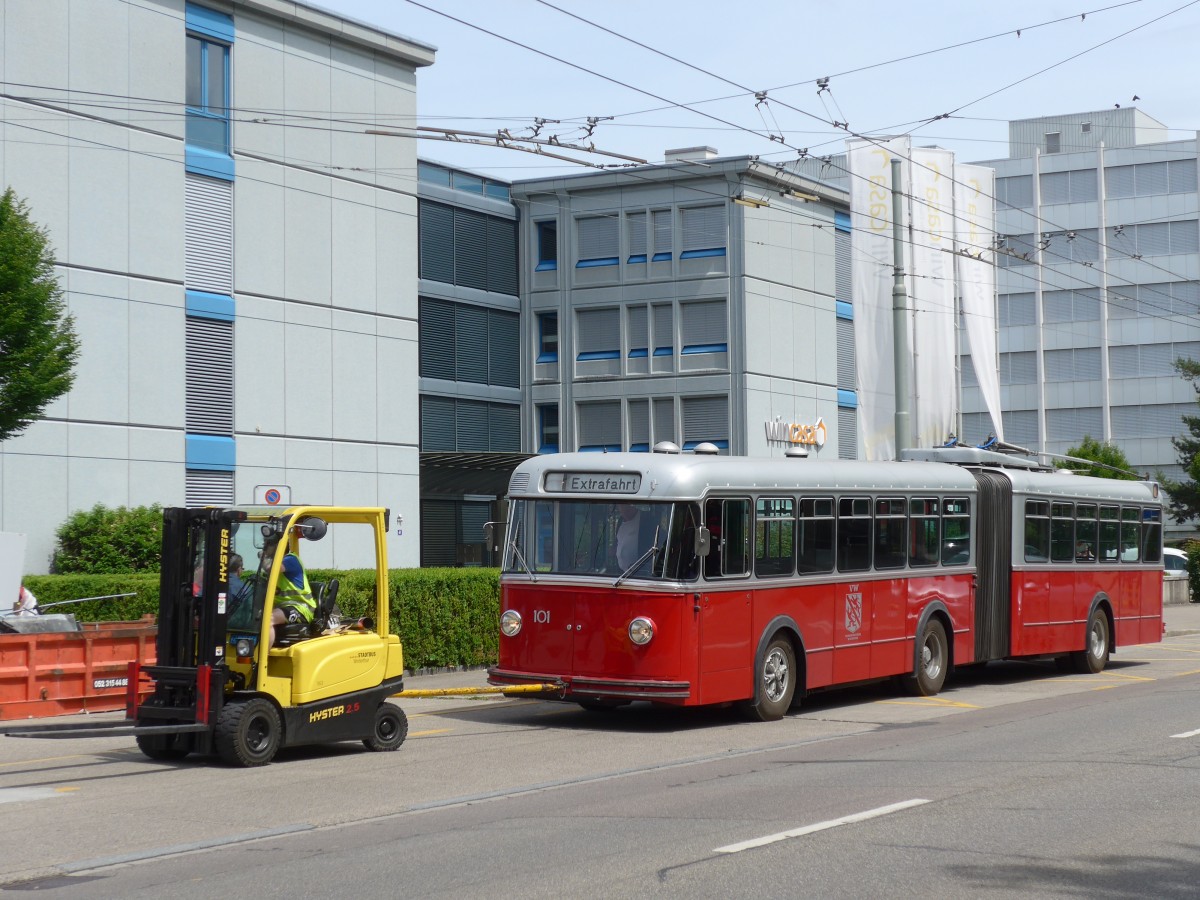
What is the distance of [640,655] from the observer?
1501cm

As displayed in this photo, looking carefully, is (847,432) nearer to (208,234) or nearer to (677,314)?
(677,314)

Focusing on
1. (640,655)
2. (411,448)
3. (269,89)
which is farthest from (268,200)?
(640,655)

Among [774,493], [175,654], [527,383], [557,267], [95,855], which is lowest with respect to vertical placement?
[95,855]

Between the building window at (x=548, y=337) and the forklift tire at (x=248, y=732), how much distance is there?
1424 inches

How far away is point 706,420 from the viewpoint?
46.6 m

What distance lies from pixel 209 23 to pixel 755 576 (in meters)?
20.3

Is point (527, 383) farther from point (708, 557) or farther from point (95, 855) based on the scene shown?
point (95, 855)

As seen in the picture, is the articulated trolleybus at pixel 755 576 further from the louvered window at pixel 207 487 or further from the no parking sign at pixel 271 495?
the louvered window at pixel 207 487

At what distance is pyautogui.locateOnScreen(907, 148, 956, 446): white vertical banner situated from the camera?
3703 centimetres

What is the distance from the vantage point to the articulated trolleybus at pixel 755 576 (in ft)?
49.8

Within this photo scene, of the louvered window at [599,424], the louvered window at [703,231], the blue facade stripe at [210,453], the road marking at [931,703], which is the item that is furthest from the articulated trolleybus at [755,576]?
the louvered window at [599,424]

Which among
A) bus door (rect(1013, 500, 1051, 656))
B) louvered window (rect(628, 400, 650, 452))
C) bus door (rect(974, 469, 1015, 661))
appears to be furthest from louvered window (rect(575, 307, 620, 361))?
bus door (rect(974, 469, 1015, 661))

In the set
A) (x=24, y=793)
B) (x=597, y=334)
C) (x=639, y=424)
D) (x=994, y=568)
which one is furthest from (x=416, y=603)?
(x=597, y=334)

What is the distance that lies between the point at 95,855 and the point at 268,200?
81.6 ft
